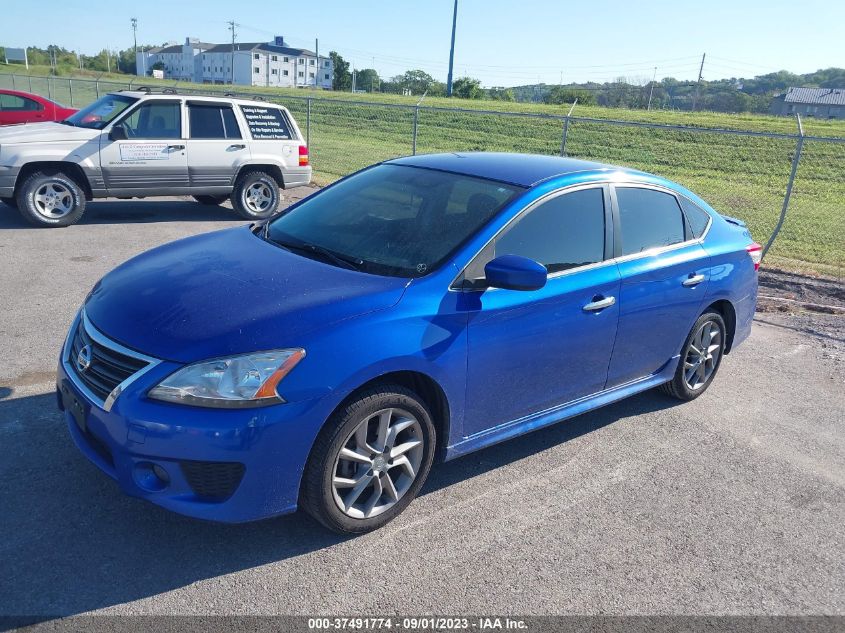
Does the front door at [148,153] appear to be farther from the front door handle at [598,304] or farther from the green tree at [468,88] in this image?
the green tree at [468,88]

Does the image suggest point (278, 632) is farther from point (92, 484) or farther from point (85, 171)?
point (85, 171)

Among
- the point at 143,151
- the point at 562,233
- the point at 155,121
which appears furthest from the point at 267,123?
the point at 562,233

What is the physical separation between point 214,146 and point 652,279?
7.55 meters

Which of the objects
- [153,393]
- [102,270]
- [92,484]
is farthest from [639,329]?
[102,270]

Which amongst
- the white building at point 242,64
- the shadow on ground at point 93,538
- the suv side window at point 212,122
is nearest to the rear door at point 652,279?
the shadow on ground at point 93,538

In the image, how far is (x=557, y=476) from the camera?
3.95m

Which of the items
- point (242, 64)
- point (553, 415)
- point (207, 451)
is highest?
point (242, 64)

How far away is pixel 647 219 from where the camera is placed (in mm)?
4543

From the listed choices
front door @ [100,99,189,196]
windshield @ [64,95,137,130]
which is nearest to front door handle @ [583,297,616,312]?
front door @ [100,99,189,196]

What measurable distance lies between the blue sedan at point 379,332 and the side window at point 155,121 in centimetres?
597

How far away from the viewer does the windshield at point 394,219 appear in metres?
3.64

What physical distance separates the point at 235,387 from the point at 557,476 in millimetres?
1988

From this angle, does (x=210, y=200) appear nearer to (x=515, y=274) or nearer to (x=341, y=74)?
(x=515, y=274)

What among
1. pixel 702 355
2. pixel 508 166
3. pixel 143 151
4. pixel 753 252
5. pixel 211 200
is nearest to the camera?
pixel 508 166
